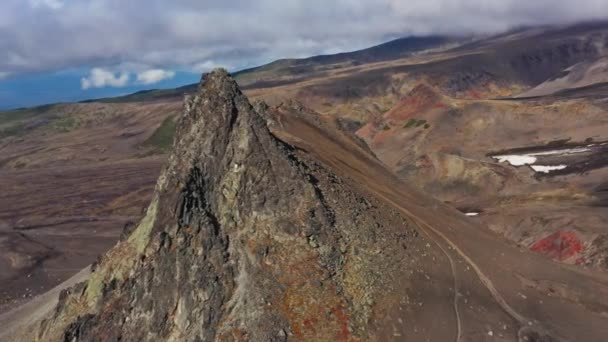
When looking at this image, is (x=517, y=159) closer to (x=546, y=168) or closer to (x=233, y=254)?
(x=546, y=168)

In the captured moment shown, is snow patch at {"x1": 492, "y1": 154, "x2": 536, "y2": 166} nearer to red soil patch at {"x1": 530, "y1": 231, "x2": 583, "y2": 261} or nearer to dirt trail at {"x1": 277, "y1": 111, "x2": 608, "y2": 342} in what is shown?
red soil patch at {"x1": 530, "y1": 231, "x2": 583, "y2": 261}

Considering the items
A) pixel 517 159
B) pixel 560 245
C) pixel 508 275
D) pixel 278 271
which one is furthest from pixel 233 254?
pixel 517 159

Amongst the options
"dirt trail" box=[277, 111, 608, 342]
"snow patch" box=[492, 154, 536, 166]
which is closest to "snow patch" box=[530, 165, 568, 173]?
"snow patch" box=[492, 154, 536, 166]

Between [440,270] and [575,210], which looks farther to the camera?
[575,210]

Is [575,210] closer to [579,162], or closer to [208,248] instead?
[579,162]

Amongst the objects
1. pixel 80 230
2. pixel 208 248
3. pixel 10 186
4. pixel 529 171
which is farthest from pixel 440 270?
pixel 10 186
